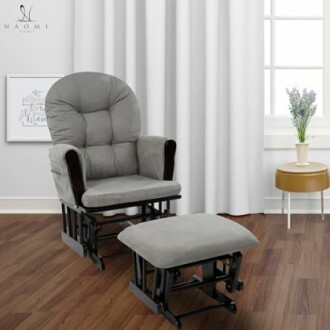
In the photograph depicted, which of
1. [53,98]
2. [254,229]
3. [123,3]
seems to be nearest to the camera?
[53,98]

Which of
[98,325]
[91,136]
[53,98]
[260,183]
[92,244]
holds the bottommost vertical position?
[98,325]

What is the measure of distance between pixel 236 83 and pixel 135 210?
1.21 m

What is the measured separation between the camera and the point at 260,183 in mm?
4496

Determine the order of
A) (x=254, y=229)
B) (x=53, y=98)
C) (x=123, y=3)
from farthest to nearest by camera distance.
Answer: (x=123, y=3) → (x=254, y=229) → (x=53, y=98)

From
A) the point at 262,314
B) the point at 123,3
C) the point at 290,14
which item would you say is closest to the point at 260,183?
the point at 290,14

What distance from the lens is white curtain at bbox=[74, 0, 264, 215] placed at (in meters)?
4.32

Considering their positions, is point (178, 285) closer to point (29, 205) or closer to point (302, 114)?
point (302, 114)

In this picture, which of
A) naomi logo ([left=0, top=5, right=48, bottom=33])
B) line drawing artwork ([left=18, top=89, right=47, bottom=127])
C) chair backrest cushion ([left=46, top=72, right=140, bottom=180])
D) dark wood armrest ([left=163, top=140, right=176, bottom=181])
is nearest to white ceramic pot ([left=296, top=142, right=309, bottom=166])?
dark wood armrest ([left=163, top=140, right=176, bottom=181])

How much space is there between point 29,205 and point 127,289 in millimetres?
1943

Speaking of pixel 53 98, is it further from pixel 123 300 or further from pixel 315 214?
pixel 315 214

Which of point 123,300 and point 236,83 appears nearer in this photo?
Result: point 123,300

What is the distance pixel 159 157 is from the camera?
3668mm

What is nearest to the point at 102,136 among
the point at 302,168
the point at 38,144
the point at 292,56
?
the point at 38,144

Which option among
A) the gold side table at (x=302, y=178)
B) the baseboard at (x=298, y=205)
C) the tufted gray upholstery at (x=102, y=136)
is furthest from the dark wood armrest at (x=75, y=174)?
the baseboard at (x=298, y=205)
